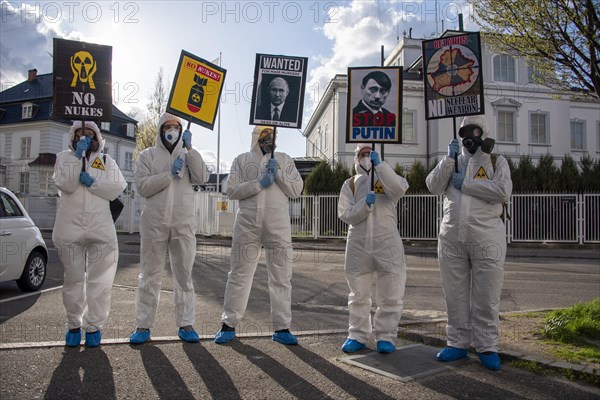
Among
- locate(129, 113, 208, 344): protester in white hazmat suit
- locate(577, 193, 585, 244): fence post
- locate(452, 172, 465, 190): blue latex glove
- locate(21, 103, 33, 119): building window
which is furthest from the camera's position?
locate(21, 103, 33, 119): building window

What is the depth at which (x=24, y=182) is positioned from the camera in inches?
1325

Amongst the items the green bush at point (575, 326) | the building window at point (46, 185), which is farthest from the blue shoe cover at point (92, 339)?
the building window at point (46, 185)

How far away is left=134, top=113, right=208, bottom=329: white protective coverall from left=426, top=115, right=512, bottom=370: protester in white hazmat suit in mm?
2547

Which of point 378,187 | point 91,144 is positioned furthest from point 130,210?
point 378,187

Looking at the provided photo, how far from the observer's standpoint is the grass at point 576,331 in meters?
4.77

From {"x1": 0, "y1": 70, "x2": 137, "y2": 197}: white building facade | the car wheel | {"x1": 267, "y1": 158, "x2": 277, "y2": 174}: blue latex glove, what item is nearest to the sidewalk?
the car wheel

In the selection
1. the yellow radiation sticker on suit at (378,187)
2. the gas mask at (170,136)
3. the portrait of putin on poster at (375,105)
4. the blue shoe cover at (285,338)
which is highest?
the portrait of putin on poster at (375,105)

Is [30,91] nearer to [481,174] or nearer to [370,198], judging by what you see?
[370,198]

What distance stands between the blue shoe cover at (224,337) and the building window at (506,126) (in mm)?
29552

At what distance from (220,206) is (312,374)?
20412 millimetres

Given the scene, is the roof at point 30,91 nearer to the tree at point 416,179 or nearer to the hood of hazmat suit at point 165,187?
the tree at point 416,179

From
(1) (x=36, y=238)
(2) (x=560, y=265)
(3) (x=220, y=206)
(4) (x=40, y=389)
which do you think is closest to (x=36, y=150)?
(3) (x=220, y=206)

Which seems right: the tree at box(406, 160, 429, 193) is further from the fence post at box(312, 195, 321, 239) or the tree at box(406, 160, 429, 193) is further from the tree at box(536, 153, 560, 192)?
the tree at box(536, 153, 560, 192)

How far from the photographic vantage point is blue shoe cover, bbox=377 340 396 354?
4.84m
